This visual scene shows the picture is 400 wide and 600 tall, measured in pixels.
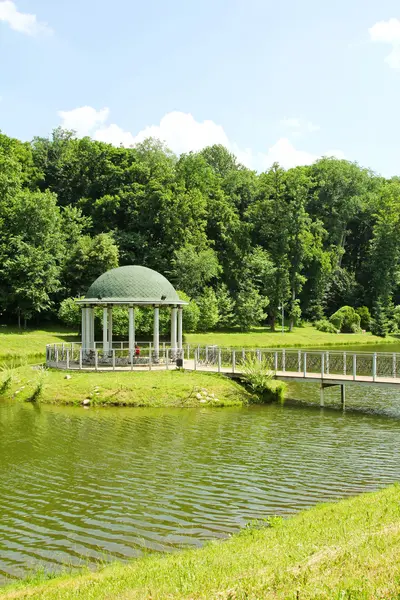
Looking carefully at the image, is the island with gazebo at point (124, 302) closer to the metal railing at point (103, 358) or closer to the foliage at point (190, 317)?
the metal railing at point (103, 358)

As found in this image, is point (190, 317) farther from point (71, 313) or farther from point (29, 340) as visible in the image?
point (29, 340)

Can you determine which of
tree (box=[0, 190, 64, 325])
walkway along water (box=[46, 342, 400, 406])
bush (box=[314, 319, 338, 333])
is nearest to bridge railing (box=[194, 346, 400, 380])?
walkway along water (box=[46, 342, 400, 406])

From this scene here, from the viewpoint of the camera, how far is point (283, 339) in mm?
63844

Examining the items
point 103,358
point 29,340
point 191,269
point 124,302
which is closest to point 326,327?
point 191,269

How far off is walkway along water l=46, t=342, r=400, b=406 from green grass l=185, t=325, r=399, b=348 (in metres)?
22.8

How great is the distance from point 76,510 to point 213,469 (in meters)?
4.38

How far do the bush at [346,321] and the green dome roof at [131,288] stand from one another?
153 feet

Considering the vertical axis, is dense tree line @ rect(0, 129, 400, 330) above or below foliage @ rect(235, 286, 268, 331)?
above

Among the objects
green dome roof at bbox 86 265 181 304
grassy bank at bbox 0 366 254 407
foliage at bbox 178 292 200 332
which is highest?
green dome roof at bbox 86 265 181 304

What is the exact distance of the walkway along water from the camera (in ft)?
87.1

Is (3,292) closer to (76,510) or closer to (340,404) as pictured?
(340,404)

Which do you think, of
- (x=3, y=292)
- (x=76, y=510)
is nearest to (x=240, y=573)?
(x=76, y=510)

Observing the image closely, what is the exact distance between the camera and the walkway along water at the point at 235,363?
87.1ft

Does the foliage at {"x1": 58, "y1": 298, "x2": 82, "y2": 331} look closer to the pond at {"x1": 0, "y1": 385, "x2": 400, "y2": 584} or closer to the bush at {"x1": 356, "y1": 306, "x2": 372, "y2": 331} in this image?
the pond at {"x1": 0, "y1": 385, "x2": 400, "y2": 584}
